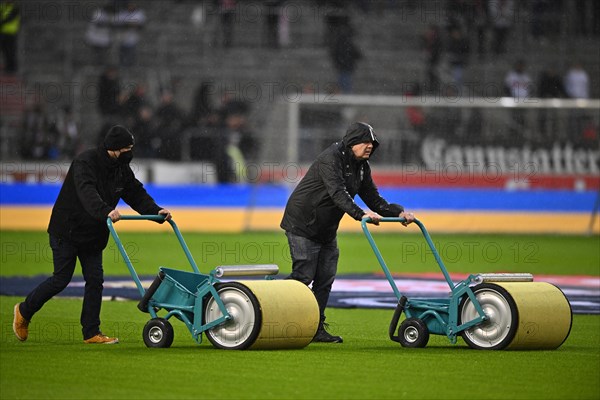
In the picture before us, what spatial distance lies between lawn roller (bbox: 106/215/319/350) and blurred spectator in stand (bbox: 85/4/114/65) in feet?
80.5

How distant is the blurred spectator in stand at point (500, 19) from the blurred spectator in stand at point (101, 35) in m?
10.4

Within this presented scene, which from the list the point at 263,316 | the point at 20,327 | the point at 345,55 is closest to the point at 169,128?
the point at 345,55

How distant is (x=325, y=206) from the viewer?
12219mm

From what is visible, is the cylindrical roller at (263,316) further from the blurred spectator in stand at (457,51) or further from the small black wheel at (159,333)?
the blurred spectator in stand at (457,51)

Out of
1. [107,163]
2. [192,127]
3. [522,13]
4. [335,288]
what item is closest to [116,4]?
[192,127]

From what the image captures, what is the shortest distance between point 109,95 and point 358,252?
399 inches

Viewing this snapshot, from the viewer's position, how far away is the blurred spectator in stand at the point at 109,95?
32.5 m

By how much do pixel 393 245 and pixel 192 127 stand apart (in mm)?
7867

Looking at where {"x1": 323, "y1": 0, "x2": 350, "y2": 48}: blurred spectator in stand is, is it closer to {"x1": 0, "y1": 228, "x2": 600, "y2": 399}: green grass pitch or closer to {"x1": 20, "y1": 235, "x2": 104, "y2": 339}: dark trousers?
{"x1": 0, "y1": 228, "x2": 600, "y2": 399}: green grass pitch

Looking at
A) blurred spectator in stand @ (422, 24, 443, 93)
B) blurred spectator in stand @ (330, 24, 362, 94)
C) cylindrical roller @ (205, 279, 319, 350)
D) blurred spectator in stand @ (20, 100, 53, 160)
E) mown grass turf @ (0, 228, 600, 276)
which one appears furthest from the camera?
blurred spectator in stand @ (422, 24, 443, 93)

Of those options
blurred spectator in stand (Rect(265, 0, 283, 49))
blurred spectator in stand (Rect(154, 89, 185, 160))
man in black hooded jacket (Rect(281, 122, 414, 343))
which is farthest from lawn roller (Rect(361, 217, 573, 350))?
A: blurred spectator in stand (Rect(265, 0, 283, 49))

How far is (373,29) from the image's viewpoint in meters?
37.8

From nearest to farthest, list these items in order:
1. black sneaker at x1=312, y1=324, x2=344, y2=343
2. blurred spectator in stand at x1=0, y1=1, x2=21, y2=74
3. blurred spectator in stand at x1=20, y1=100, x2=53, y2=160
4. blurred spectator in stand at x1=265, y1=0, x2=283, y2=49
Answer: black sneaker at x1=312, y1=324, x2=344, y2=343 < blurred spectator in stand at x1=20, y1=100, x2=53, y2=160 < blurred spectator in stand at x1=0, y1=1, x2=21, y2=74 < blurred spectator in stand at x1=265, y1=0, x2=283, y2=49

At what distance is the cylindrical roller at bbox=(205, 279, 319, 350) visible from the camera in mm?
10820
